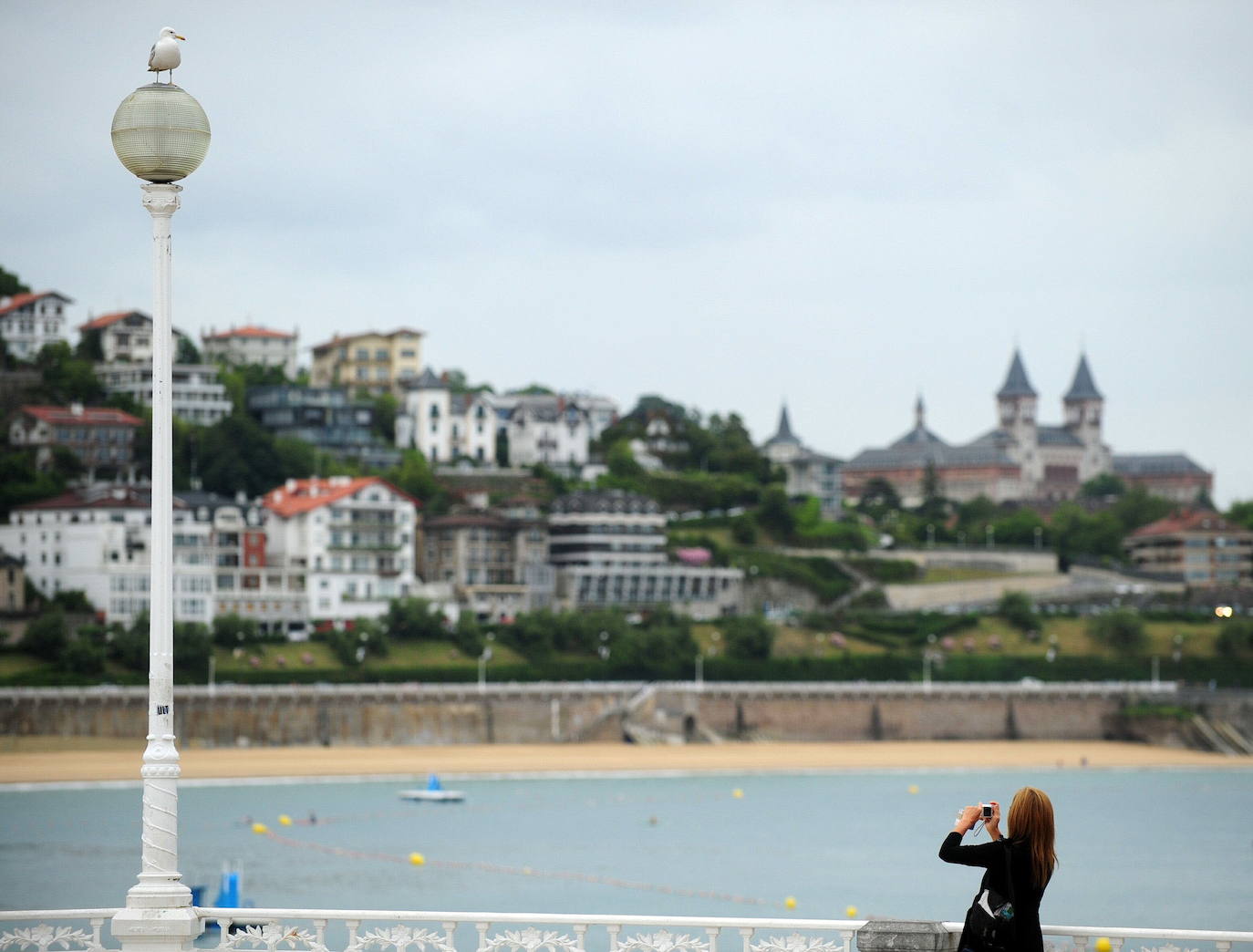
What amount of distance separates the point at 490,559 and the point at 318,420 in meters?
25.4

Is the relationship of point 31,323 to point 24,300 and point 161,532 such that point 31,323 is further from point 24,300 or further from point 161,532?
point 161,532

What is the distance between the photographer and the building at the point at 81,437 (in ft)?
380

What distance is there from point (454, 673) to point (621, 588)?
25.0m

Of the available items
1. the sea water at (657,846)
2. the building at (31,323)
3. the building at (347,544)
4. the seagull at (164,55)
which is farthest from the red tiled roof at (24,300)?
the seagull at (164,55)

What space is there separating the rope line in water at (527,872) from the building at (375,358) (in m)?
95.9

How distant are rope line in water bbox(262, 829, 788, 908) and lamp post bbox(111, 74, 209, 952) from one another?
30.1 meters

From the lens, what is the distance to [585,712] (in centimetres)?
9138

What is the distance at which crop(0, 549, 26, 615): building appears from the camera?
3780 inches

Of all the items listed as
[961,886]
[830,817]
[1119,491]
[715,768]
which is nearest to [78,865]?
[961,886]

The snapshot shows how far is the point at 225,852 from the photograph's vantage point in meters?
52.3

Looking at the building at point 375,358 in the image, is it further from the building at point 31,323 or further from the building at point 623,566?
the building at point 623,566

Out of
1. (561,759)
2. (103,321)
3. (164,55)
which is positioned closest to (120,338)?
(103,321)

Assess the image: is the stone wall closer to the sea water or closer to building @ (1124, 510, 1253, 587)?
the sea water

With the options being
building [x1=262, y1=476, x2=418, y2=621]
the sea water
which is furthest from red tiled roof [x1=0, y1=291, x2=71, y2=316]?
the sea water
